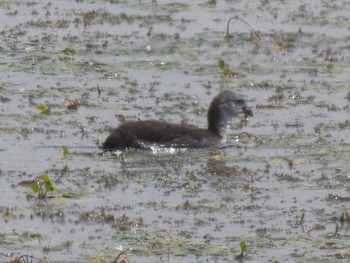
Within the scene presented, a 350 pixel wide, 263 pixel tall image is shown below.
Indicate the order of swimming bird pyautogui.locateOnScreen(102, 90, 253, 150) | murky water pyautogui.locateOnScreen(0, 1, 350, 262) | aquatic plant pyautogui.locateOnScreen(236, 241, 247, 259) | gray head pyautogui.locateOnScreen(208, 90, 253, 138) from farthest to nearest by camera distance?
gray head pyautogui.locateOnScreen(208, 90, 253, 138), swimming bird pyautogui.locateOnScreen(102, 90, 253, 150), murky water pyautogui.locateOnScreen(0, 1, 350, 262), aquatic plant pyautogui.locateOnScreen(236, 241, 247, 259)

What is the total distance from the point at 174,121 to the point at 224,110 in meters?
0.64

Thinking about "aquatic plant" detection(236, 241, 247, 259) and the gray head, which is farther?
the gray head

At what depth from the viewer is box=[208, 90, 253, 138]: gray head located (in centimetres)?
1764

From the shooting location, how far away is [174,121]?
709 inches

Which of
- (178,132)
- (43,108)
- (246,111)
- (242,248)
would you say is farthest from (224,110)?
(242,248)

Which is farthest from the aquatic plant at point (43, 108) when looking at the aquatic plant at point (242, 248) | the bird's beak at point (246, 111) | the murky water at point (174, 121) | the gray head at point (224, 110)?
the aquatic plant at point (242, 248)

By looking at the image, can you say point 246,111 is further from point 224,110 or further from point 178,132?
point 178,132

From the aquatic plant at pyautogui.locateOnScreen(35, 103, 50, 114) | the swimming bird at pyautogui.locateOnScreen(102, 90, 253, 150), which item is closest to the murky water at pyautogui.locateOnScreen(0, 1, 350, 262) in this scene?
the aquatic plant at pyautogui.locateOnScreen(35, 103, 50, 114)

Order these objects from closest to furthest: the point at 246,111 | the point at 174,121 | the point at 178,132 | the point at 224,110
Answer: the point at 178,132 < the point at 224,110 < the point at 246,111 < the point at 174,121

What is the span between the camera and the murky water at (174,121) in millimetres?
12953

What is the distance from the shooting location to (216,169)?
15781mm

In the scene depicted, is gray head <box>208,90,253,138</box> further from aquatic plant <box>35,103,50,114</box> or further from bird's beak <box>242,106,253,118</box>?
aquatic plant <box>35,103,50,114</box>

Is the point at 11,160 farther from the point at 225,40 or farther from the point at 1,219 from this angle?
the point at 225,40

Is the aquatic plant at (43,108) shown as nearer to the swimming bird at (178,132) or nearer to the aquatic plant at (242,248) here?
the swimming bird at (178,132)
